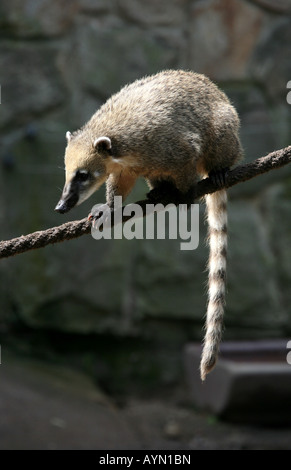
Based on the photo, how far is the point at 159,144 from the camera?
3178 mm

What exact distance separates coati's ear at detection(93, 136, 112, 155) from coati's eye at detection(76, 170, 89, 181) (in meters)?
0.11

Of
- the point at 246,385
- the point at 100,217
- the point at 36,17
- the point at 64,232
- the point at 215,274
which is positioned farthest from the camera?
the point at 36,17

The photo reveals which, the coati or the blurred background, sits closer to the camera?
the coati

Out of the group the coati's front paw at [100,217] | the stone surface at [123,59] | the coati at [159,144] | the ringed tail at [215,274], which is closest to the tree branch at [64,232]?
the coati's front paw at [100,217]

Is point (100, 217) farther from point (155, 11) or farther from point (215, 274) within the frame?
point (155, 11)

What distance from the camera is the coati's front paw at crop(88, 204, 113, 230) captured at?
2855mm

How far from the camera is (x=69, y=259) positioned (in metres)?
5.47

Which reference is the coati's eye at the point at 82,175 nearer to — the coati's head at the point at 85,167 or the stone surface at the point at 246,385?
the coati's head at the point at 85,167

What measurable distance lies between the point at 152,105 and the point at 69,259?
245 cm

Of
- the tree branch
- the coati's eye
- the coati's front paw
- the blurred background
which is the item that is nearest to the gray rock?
the blurred background

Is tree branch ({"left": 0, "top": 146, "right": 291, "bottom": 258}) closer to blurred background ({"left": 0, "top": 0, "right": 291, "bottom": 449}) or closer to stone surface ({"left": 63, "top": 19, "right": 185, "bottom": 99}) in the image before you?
blurred background ({"left": 0, "top": 0, "right": 291, "bottom": 449})

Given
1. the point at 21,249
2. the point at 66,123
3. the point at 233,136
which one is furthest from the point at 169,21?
the point at 21,249

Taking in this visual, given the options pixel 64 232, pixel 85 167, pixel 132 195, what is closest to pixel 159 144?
pixel 85 167

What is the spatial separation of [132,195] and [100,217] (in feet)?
8.03
